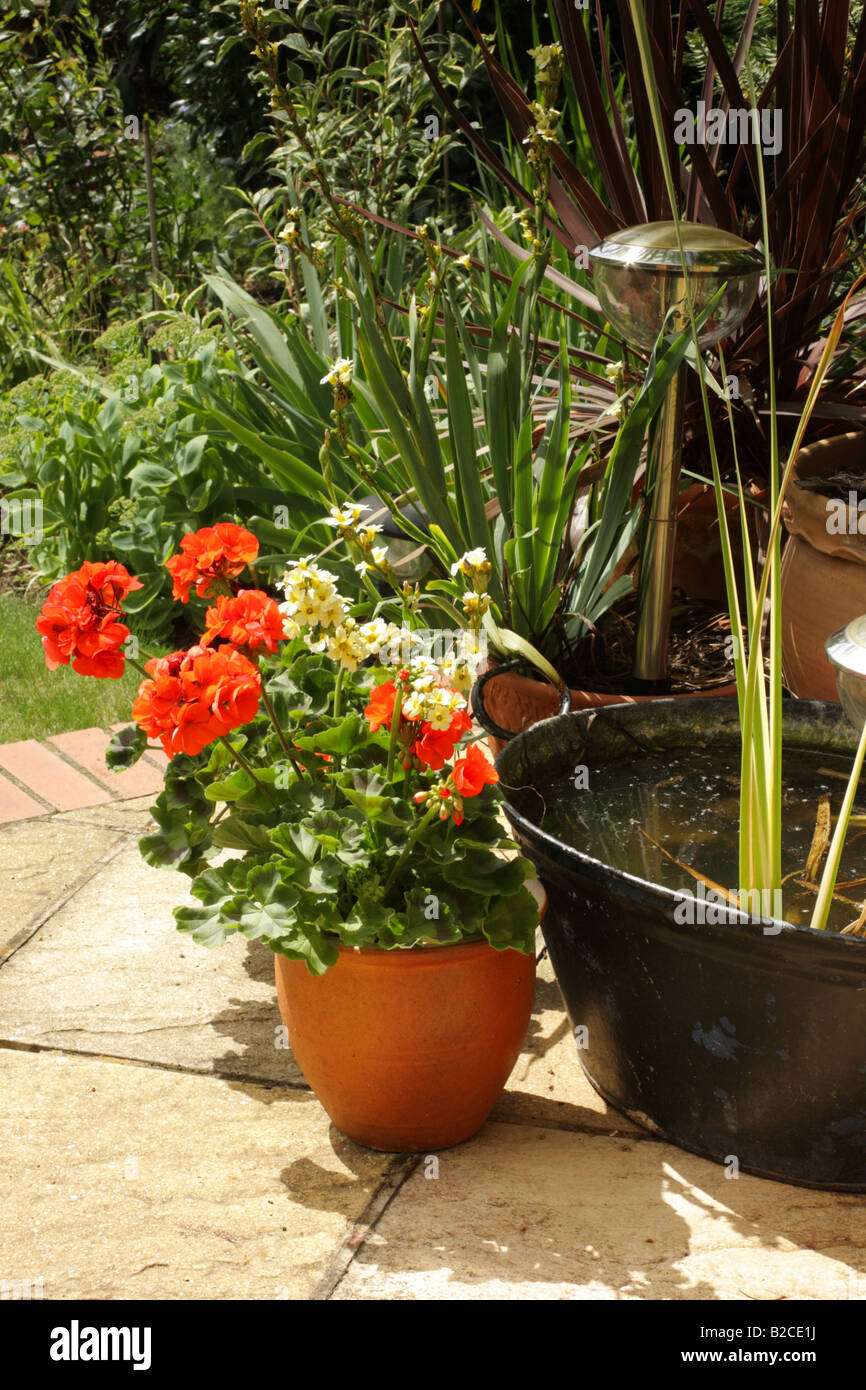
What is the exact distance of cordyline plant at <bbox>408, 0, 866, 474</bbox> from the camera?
8.21 ft

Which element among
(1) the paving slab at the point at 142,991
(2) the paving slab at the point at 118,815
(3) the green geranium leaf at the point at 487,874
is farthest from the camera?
(2) the paving slab at the point at 118,815

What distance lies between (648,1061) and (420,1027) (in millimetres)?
309

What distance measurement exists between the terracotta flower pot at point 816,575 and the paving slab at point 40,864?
1445 mm

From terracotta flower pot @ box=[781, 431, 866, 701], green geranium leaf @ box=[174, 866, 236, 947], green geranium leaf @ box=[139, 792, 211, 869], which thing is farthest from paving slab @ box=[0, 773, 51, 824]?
terracotta flower pot @ box=[781, 431, 866, 701]

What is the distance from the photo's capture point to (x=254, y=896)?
→ 157 centimetres

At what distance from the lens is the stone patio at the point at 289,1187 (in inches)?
58.0

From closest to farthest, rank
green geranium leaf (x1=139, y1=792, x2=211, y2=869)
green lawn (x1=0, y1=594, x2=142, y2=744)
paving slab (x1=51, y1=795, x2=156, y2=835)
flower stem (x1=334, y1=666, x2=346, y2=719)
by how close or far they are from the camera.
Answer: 1. flower stem (x1=334, y1=666, x2=346, y2=719)
2. green geranium leaf (x1=139, y1=792, x2=211, y2=869)
3. paving slab (x1=51, y1=795, x2=156, y2=835)
4. green lawn (x1=0, y1=594, x2=142, y2=744)

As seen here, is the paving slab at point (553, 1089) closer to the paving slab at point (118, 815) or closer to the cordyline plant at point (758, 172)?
the paving slab at point (118, 815)

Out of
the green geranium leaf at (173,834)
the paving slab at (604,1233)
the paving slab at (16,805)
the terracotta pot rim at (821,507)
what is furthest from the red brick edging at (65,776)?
the terracotta pot rim at (821,507)

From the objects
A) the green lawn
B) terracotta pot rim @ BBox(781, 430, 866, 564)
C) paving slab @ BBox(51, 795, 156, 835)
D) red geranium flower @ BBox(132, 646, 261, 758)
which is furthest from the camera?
the green lawn

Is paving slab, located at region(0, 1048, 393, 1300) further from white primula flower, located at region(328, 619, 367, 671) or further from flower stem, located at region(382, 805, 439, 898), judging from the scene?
white primula flower, located at region(328, 619, 367, 671)

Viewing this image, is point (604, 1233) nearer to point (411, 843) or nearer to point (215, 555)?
point (411, 843)

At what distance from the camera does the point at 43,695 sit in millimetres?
3176
